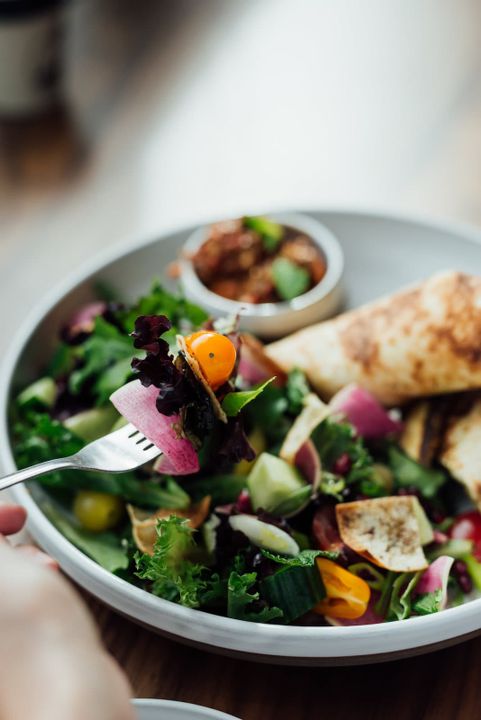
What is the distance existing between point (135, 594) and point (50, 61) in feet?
7.46

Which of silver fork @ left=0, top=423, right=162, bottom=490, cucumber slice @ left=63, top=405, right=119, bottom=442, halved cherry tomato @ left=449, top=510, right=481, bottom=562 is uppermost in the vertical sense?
silver fork @ left=0, top=423, right=162, bottom=490

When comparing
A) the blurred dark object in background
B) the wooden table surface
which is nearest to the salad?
the wooden table surface

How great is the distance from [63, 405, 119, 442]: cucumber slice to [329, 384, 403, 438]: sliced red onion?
0.48 meters

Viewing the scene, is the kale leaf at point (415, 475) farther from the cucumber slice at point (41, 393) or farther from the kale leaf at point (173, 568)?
the cucumber slice at point (41, 393)

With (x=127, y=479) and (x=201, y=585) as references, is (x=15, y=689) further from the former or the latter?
(x=127, y=479)

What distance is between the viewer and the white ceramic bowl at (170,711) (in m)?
1.23

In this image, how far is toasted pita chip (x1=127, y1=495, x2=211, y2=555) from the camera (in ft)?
5.14

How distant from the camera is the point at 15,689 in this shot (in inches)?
29.6

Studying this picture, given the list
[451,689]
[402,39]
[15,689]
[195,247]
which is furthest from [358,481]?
[402,39]

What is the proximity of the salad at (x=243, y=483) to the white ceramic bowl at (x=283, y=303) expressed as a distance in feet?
0.48

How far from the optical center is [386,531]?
1579 millimetres

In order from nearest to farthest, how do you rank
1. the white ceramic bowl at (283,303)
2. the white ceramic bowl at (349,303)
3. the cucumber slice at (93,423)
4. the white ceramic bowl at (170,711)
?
1. the white ceramic bowl at (170,711)
2. the white ceramic bowl at (349,303)
3. the cucumber slice at (93,423)
4. the white ceramic bowl at (283,303)

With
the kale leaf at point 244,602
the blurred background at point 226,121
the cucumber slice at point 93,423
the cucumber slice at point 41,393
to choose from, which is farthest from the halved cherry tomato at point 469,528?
the blurred background at point 226,121

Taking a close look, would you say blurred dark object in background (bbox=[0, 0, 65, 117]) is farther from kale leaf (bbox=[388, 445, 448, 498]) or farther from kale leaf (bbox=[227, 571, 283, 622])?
kale leaf (bbox=[227, 571, 283, 622])
